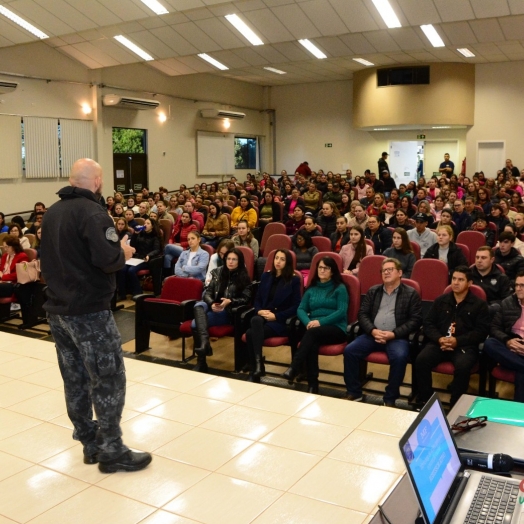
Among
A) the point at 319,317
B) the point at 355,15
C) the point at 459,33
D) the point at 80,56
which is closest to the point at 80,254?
the point at 319,317

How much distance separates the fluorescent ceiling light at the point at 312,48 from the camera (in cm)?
1270

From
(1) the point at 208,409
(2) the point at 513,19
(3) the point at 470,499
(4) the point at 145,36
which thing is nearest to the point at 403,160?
(2) the point at 513,19

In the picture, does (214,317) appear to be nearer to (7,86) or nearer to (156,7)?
(156,7)

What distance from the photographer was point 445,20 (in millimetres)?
10023

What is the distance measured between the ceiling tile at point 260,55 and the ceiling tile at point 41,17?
3825 millimetres

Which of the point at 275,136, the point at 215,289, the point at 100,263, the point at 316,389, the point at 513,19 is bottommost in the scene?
the point at 316,389

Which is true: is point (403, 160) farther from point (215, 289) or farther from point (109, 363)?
point (109, 363)

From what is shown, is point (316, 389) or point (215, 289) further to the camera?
point (215, 289)

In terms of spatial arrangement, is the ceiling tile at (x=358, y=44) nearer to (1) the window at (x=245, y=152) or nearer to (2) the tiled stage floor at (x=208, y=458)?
(1) the window at (x=245, y=152)

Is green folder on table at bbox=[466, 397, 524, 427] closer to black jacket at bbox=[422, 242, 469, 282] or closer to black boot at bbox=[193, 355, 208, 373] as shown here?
black boot at bbox=[193, 355, 208, 373]

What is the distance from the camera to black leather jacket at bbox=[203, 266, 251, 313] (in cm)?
550

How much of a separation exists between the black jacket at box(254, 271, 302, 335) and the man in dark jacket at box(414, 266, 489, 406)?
3.83 ft

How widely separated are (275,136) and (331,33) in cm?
992

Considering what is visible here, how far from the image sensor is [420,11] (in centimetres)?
988
